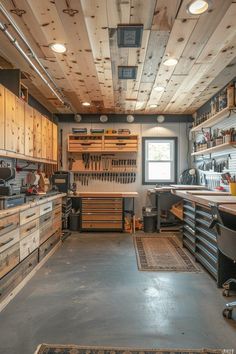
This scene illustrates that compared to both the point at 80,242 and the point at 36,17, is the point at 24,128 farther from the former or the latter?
the point at 80,242

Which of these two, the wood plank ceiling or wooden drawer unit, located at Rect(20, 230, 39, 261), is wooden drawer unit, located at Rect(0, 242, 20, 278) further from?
the wood plank ceiling

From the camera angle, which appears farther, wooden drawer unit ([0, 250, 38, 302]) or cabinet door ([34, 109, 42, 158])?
cabinet door ([34, 109, 42, 158])

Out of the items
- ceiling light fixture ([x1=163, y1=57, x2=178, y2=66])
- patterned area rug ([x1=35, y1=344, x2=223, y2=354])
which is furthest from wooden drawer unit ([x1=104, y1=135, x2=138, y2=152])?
patterned area rug ([x1=35, y1=344, x2=223, y2=354])

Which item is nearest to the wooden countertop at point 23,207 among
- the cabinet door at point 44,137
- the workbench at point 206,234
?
the cabinet door at point 44,137

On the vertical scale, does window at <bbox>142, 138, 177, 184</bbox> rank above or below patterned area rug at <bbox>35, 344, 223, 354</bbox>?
above

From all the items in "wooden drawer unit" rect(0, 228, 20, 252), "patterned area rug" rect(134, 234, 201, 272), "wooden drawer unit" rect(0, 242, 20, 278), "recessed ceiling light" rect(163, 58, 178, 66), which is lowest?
"patterned area rug" rect(134, 234, 201, 272)

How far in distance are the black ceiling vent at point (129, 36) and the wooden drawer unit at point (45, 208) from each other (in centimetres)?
226

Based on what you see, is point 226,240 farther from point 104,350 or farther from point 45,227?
point 45,227

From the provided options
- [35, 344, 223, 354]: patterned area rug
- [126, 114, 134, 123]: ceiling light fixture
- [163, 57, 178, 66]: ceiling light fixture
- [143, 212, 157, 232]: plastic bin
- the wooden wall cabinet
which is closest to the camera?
[35, 344, 223, 354]: patterned area rug

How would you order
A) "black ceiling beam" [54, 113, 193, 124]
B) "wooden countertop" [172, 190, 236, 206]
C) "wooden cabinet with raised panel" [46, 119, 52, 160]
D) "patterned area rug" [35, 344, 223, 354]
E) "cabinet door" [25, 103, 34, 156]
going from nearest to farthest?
"patterned area rug" [35, 344, 223, 354] → "wooden countertop" [172, 190, 236, 206] → "cabinet door" [25, 103, 34, 156] → "wooden cabinet with raised panel" [46, 119, 52, 160] → "black ceiling beam" [54, 113, 193, 124]

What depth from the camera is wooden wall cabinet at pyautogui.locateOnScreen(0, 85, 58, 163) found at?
3203 millimetres

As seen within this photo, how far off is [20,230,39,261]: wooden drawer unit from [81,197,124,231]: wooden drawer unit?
7.79 feet

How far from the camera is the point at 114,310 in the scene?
102 inches

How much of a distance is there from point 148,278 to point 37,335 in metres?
1.56
